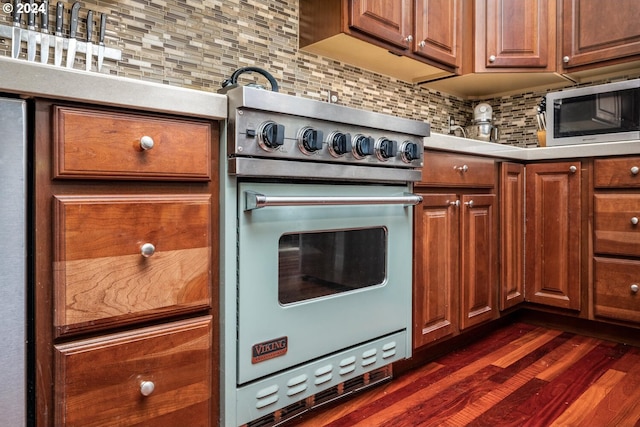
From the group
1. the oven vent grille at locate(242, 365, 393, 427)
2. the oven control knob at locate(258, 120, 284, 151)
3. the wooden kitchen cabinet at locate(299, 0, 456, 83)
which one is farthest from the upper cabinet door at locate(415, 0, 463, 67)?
the oven vent grille at locate(242, 365, 393, 427)

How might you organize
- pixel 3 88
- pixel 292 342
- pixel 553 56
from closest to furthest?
1. pixel 3 88
2. pixel 292 342
3. pixel 553 56

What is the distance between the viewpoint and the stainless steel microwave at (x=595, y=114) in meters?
1.88

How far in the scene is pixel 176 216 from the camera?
934 millimetres

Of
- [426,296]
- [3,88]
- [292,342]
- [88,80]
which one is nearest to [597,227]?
[426,296]

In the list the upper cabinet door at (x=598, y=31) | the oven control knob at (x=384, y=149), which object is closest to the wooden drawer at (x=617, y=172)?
the upper cabinet door at (x=598, y=31)

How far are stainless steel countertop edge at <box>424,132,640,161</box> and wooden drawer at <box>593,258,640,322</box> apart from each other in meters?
0.46

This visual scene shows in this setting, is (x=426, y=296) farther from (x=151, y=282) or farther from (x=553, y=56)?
(x=553, y=56)

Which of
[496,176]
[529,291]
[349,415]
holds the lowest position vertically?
[349,415]

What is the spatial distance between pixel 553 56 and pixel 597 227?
3.03 ft

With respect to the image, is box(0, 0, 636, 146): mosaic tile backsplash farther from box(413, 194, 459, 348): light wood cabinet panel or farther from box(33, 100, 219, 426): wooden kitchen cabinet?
box(413, 194, 459, 348): light wood cabinet panel

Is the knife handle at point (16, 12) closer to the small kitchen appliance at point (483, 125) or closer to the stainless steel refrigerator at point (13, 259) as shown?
the stainless steel refrigerator at point (13, 259)

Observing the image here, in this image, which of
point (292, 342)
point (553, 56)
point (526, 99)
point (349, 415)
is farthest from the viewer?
point (526, 99)

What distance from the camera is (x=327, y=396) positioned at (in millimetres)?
1280

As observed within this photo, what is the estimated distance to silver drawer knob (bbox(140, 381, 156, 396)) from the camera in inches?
34.6
